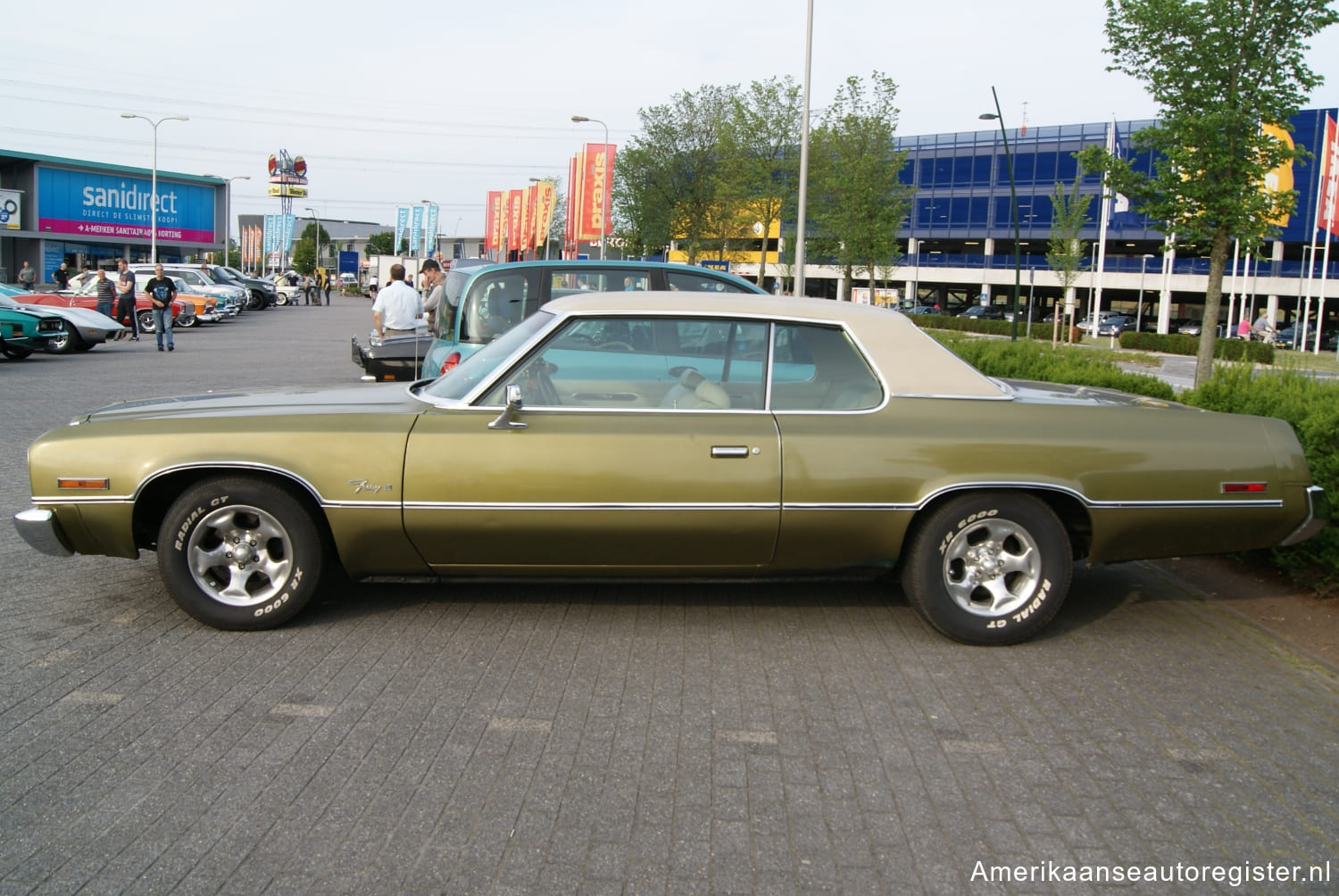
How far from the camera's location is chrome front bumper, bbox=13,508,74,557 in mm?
4676

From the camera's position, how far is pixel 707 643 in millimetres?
4832

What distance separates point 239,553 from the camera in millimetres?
4750

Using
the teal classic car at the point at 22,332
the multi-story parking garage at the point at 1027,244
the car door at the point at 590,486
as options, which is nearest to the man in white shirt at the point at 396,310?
the teal classic car at the point at 22,332

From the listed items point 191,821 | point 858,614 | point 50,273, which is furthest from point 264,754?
point 50,273

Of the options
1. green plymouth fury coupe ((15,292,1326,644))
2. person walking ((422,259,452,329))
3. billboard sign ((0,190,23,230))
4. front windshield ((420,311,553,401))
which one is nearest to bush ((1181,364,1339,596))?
green plymouth fury coupe ((15,292,1326,644))

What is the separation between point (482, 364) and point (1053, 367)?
7605 millimetres

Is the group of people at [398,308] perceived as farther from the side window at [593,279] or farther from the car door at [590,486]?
the car door at [590,486]

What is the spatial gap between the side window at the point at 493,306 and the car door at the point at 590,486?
474 cm

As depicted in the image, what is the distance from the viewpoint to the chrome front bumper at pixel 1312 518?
4.94m

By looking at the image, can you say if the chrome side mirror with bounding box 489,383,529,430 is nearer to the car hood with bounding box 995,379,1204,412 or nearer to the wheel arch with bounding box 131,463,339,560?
the wheel arch with bounding box 131,463,339,560

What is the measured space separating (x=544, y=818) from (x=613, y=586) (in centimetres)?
246

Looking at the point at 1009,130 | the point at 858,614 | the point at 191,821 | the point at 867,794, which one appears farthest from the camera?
the point at 1009,130

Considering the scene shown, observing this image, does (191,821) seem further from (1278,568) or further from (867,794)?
(1278,568)

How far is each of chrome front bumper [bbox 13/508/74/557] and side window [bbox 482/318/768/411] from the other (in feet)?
6.08
